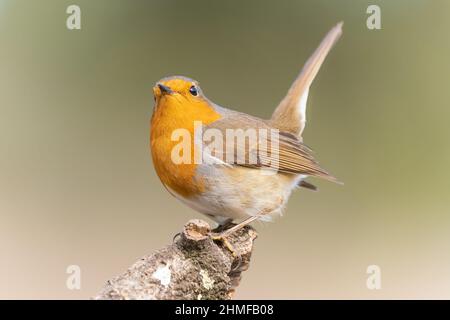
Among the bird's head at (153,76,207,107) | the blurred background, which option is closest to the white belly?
the bird's head at (153,76,207,107)

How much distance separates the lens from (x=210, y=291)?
282 cm

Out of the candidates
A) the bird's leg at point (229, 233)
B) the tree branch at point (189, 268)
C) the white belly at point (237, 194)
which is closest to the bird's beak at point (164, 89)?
the white belly at point (237, 194)

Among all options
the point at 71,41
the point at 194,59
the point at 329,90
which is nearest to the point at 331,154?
the point at 329,90

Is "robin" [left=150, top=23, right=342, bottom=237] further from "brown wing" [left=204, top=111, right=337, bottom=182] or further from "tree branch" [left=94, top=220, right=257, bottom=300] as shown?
"tree branch" [left=94, top=220, right=257, bottom=300]

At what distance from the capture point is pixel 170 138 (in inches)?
144

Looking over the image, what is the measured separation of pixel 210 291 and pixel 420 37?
6946 mm

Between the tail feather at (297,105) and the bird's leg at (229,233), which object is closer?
the bird's leg at (229,233)

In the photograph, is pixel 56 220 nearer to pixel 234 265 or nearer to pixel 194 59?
pixel 194 59

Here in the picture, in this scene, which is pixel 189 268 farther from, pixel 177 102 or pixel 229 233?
pixel 177 102

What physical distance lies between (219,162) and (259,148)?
1.47ft

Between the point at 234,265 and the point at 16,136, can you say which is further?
the point at 16,136

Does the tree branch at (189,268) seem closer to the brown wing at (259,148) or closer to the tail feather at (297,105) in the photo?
the brown wing at (259,148)

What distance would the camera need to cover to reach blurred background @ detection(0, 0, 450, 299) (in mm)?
7918

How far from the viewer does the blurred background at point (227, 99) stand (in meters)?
7.92
